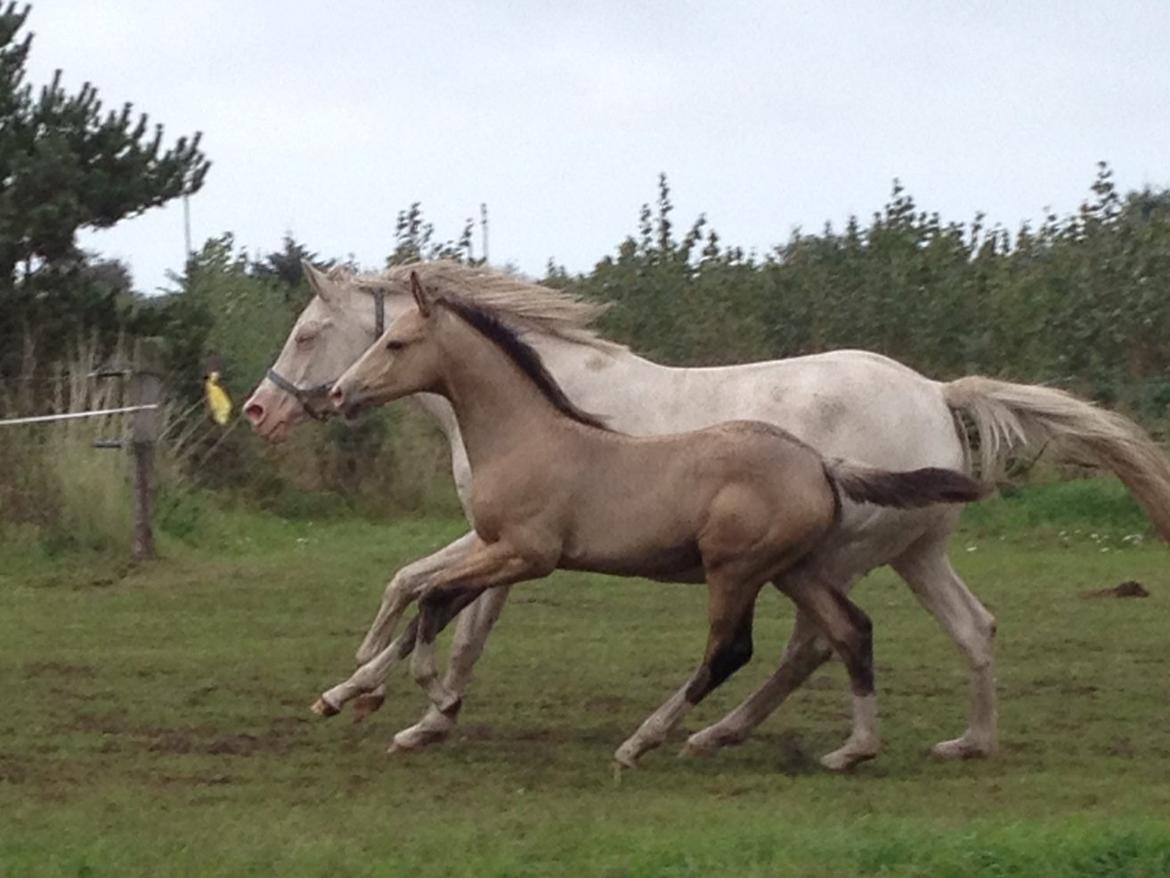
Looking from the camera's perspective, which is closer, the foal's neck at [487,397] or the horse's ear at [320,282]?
the foal's neck at [487,397]

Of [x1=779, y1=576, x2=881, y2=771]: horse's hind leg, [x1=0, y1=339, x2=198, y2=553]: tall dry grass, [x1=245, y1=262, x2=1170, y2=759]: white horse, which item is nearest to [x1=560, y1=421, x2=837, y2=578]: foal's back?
[x1=779, y1=576, x2=881, y2=771]: horse's hind leg

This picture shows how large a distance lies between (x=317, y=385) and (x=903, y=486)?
2879 mm

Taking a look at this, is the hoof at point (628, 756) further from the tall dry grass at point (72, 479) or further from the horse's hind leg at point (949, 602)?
the tall dry grass at point (72, 479)

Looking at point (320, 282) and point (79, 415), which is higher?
point (320, 282)

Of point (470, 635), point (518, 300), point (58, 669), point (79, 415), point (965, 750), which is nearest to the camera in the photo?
point (965, 750)

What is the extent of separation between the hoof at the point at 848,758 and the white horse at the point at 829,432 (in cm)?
48

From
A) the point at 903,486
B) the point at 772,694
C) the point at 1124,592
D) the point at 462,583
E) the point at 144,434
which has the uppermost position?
the point at 903,486

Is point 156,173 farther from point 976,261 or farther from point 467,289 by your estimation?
point 467,289

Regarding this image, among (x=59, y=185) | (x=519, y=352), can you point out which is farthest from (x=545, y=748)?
(x=59, y=185)

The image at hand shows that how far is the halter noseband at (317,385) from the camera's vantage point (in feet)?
30.1

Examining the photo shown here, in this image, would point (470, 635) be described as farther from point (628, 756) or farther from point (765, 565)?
point (765, 565)

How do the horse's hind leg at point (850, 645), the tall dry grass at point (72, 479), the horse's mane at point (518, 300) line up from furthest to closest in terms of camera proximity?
the tall dry grass at point (72, 479) < the horse's mane at point (518, 300) < the horse's hind leg at point (850, 645)

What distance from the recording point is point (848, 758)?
25.2ft

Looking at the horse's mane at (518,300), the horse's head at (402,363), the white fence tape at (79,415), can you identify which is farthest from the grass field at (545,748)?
the horse's mane at (518,300)
